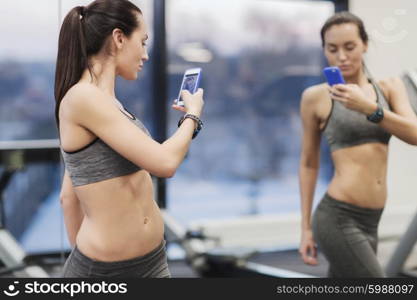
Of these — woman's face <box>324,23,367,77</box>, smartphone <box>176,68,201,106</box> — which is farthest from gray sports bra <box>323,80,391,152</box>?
smartphone <box>176,68,201,106</box>

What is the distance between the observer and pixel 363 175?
7.77 feet

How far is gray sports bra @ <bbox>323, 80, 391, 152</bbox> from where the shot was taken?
2.34 m

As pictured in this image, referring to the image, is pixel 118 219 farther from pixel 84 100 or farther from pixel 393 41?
pixel 393 41

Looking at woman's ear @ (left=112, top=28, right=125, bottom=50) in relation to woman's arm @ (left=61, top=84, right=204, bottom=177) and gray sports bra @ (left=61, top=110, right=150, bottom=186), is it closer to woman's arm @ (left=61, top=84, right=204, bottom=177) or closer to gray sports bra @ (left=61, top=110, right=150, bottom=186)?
woman's arm @ (left=61, top=84, right=204, bottom=177)

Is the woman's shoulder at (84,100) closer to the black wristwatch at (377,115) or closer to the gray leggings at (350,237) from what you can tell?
the black wristwatch at (377,115)

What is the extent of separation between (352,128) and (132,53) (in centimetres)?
102

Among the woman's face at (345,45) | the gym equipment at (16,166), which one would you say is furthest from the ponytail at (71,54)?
the gym equipment at (16,166)

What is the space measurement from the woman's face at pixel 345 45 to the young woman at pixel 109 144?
2.61 feet

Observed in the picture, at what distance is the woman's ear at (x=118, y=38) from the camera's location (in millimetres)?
1645

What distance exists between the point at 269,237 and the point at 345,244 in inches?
88.2

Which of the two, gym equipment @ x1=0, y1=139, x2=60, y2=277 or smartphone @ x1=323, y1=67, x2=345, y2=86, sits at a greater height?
smartphone @ x1=323, y1=67, x2=345, y2=86

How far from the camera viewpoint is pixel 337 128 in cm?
239

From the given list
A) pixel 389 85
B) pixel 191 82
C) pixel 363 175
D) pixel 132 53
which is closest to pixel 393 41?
pixel 389 85

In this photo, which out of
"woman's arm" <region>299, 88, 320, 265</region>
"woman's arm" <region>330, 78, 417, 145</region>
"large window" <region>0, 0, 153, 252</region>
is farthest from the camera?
"large window" <region>0, 0, 153, 252</region>
